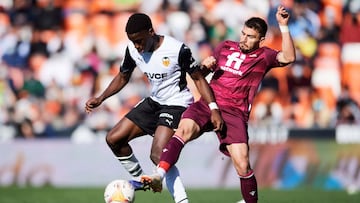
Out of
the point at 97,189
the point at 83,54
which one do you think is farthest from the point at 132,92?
the point at 97,189

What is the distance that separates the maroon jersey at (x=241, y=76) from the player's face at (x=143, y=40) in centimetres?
98

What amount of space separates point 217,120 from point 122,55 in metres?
11.4

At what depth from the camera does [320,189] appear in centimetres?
1816

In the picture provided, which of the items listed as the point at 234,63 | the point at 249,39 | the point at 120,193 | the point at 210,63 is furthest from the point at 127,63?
the point at 120,193

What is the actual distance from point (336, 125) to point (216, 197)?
163 inches

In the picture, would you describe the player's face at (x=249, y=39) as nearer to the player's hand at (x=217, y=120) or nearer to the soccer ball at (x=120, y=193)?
the player's hand at (x=217, y=120)

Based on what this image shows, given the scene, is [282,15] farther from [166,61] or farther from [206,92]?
[166,61]

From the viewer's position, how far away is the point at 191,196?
51.6 ft

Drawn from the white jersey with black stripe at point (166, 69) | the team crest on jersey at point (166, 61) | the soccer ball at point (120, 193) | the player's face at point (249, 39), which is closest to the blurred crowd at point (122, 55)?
the white jersey with black stripe at point (166, 69)

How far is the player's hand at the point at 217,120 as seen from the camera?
34.2 feet

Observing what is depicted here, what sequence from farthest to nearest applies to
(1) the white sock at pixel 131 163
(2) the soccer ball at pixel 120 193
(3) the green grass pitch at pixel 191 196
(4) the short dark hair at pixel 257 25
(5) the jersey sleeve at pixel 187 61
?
1. (3) the green grass pitch at pixel 191 196
2. (1) the white sock at pixel 131 163
3. (4) the short dark hair at pixel 257 25
4. (5) the jersey sleeve at pixel 187 61
5. (2) the soccer ball at pixel 120 193

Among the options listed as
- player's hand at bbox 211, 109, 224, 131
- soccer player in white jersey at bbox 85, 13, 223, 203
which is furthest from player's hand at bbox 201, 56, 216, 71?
player's hand at bbox 211, 109, 224, 131

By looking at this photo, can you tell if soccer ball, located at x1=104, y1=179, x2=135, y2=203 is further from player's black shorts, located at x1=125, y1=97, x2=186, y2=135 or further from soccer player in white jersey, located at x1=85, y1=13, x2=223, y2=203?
player's black shorts, located at x1=125, y1=97, x2=186, y2=135

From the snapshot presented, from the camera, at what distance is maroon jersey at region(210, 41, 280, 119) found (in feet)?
35.8
